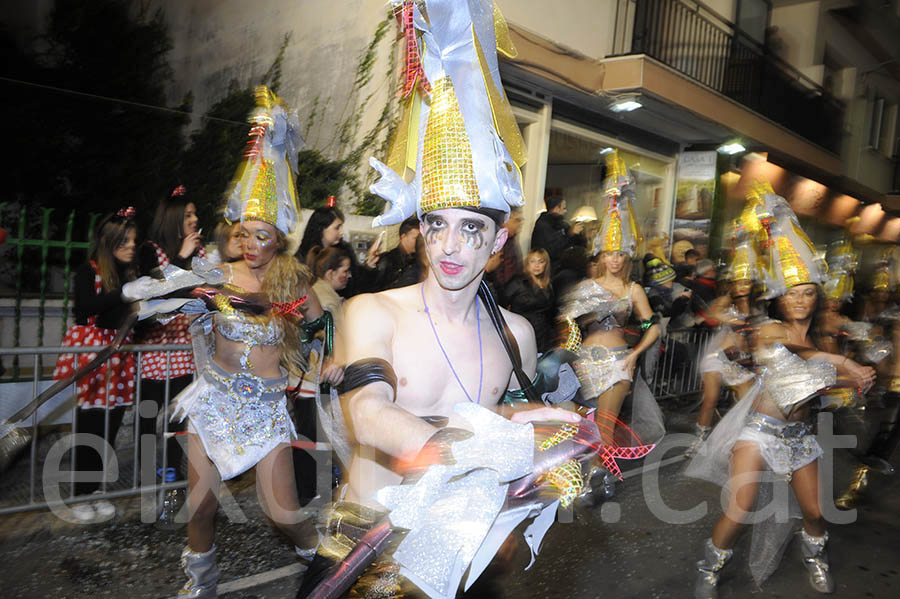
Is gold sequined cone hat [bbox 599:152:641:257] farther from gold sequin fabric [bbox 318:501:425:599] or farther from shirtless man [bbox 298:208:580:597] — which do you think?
gold sequin fabric [bbox 318:501:425:599]

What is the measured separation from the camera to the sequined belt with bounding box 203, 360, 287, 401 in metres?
3.40

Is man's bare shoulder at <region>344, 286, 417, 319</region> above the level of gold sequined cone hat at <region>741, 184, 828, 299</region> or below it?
below

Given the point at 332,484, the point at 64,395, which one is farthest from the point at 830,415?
the point at 64,395

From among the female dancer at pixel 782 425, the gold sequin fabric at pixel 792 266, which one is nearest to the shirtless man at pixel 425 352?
the female dancer at pixel 782 425

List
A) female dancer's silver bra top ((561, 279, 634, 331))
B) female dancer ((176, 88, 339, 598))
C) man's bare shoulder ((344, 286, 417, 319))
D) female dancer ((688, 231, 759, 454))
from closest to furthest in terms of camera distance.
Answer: man's bare shoulder ((344, 286, 417, 319)) < female dancer ((176, 88, 339, 598)) < female dancer ((688, 231, 759, 454)) < female dancer's silver bra top ((561, 279, 634, 331))

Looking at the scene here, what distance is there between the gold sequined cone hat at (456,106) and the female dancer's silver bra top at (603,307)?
3.69 meters

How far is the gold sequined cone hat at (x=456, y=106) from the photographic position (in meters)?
1.88

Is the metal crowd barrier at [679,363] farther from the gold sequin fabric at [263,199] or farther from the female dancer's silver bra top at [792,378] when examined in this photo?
the gold sequin fabric at [263,199]

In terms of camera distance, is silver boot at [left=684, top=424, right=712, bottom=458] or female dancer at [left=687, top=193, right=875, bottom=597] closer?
female dancer at [left=687, top=193, right=875, bottom=597]

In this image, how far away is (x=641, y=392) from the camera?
5.98 metres

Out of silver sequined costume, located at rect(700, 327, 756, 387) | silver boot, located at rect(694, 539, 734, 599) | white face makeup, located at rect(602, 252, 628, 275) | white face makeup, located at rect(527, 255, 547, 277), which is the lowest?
silver boot, located at rect(694, 539, 734, 599)

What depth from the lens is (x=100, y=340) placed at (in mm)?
4562

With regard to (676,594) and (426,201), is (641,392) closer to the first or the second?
(676,594)


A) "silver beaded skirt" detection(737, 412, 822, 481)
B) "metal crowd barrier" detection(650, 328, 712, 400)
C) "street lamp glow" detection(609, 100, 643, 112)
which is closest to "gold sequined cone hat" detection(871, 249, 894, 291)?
"metal crowd barrier" detection(650, 328, 712, 400)
